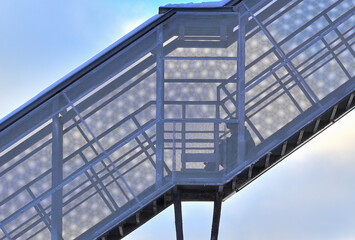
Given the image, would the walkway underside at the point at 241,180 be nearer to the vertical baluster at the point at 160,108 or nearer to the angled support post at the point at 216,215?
the angled support post at the point at 216,215

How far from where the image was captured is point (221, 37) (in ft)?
70.4

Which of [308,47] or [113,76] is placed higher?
[113,76]

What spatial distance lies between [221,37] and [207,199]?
345 cm

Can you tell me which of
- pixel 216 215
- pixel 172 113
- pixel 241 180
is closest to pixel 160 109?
pixel 172 113

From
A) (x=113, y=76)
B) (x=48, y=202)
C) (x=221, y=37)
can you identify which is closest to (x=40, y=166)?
(x=48, y=202)

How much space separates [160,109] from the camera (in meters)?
21.0

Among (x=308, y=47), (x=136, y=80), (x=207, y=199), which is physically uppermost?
(x=136, y=80)

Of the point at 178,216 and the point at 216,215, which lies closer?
the point at 178,216

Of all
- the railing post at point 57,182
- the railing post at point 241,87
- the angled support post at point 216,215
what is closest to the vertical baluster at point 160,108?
the angled support post at point 216,215

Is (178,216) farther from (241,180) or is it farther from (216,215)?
(241,180)

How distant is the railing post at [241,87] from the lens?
68.0 feet

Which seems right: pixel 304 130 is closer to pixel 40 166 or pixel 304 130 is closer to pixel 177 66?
pixel 177 66

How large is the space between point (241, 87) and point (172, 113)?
60.7 inches

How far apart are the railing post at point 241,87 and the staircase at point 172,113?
0.07 ft
